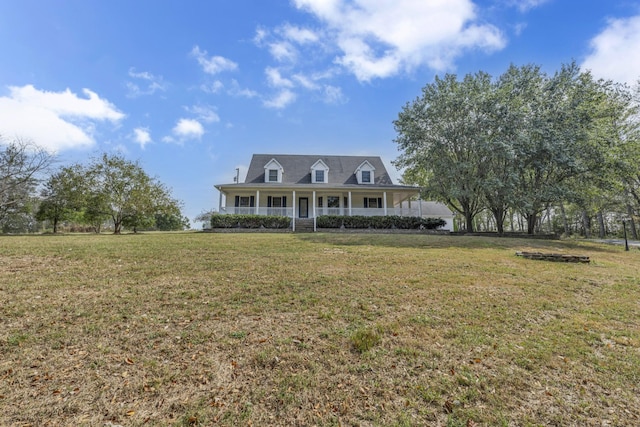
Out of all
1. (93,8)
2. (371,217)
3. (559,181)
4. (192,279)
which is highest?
(93,8)

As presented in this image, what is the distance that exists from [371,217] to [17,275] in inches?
645

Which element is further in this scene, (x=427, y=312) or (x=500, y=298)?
(x=500, y=298)

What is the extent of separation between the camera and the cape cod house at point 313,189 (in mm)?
20047

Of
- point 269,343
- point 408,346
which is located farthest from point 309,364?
point 408,346

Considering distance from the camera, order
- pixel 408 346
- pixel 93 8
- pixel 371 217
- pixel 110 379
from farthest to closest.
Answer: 1. pixel 371 217
2. pixel 93 8
3. pixel 408 346
4. pixel 110 379

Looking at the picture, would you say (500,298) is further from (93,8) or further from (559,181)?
(559,181)

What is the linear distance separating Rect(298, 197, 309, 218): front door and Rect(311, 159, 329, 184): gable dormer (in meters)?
1.81

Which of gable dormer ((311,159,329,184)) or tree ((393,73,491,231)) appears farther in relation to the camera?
gable dormer ((311,159,329,184))

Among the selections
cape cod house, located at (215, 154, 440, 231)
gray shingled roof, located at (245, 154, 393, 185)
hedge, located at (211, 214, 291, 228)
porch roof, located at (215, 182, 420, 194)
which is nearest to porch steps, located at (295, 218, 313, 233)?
cape cod house, located at (215, 154, 440, 231)

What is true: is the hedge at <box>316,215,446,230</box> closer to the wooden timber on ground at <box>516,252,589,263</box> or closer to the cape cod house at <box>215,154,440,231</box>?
the cape cod house at <box>215,154,440,231</box>

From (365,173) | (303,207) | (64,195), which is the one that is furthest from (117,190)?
(365,173)

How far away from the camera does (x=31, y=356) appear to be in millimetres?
3117

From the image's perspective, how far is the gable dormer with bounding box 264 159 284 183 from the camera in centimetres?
2173

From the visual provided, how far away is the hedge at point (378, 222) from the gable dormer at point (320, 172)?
452 centimetres
